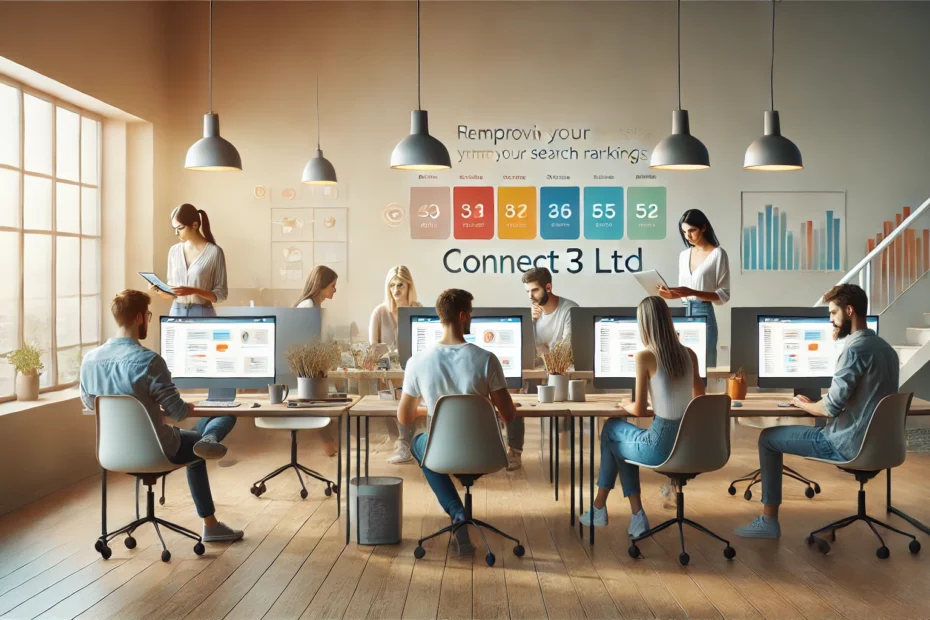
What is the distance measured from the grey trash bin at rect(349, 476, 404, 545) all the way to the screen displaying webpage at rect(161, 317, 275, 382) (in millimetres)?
887

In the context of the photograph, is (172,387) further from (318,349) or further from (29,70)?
(29,70)

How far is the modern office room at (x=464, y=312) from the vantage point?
3867mm

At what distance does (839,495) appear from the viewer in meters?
5.27

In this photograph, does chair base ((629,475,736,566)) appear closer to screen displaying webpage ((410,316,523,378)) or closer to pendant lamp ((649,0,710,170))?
screen displaying webpage ((410,316,523,378))

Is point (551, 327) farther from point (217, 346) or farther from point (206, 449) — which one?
point (206, 449)

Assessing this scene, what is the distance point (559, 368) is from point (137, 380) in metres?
2.06

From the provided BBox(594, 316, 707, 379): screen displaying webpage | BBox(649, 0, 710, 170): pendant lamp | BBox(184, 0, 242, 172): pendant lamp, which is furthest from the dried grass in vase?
BBox(184, 0, 242, 172): pendant lamp

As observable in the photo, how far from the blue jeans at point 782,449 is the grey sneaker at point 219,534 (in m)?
2.65

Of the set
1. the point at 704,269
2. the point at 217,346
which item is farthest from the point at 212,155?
the point at 704,269

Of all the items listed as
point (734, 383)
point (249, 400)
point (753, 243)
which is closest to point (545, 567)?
point (734, 383)

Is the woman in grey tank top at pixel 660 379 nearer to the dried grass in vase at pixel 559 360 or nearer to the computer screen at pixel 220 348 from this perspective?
the dried grass in vase at pixel 559 360

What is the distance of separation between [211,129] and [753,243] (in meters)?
4.75

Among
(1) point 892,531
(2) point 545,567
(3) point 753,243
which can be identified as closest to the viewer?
(2) point 545,567

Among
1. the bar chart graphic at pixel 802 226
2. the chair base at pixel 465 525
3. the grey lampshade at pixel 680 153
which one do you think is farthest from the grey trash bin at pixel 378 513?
the bar chart graphic at pixel 802 226
